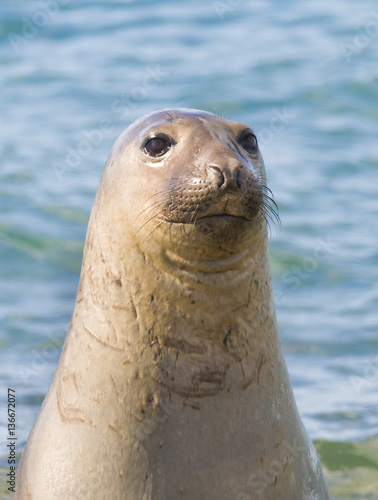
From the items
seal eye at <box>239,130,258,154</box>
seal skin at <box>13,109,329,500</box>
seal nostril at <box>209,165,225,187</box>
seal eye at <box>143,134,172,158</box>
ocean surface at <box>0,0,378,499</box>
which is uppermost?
ocean surface at <box>0,0,378,499</box>

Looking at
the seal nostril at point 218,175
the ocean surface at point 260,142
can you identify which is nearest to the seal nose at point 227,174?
the seal nostril at point 218,175

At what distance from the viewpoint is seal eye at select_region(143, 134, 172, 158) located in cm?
341

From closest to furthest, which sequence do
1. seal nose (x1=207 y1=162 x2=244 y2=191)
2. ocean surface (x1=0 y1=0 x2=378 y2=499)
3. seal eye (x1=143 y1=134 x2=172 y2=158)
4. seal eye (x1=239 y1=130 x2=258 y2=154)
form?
seal nose (x1=207 y1=162 x2=244 y2=191) < seal eye (x1=143 y1=134 x2=172 y2=158) < seal eye (x1=239 y1=130 x2=258 y2=154) < ocean surface (x1=0 y1=0 x2=378 y2=499)

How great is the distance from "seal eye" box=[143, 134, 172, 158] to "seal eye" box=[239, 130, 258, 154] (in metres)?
0.29

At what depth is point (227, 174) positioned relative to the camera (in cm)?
316

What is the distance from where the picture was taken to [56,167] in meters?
10.4

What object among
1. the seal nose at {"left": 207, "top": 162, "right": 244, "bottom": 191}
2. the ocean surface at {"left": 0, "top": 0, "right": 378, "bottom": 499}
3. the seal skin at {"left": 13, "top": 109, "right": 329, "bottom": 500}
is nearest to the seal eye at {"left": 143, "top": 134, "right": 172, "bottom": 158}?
the seal skin at {"left": 13, "top": 109, "right": 329, "bottom": 500}

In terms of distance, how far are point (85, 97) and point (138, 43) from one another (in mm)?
2102

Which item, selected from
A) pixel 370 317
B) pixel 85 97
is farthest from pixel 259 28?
pixel 370 317

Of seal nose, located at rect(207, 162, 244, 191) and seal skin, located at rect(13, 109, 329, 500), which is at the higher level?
seal nose, located at rect(207, 162, 244, 191)

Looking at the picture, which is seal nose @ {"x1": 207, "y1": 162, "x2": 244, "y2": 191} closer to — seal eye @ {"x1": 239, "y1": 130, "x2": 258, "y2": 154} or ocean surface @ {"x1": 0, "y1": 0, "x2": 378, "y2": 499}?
seal eye @ {"x1": 239, "y1": 130, "x2": 258, "y2": 154}

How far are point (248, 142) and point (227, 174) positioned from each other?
1.43 feet

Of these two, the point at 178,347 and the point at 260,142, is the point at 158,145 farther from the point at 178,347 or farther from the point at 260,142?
the point at 260,142

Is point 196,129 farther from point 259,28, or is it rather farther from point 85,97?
point 259,28
